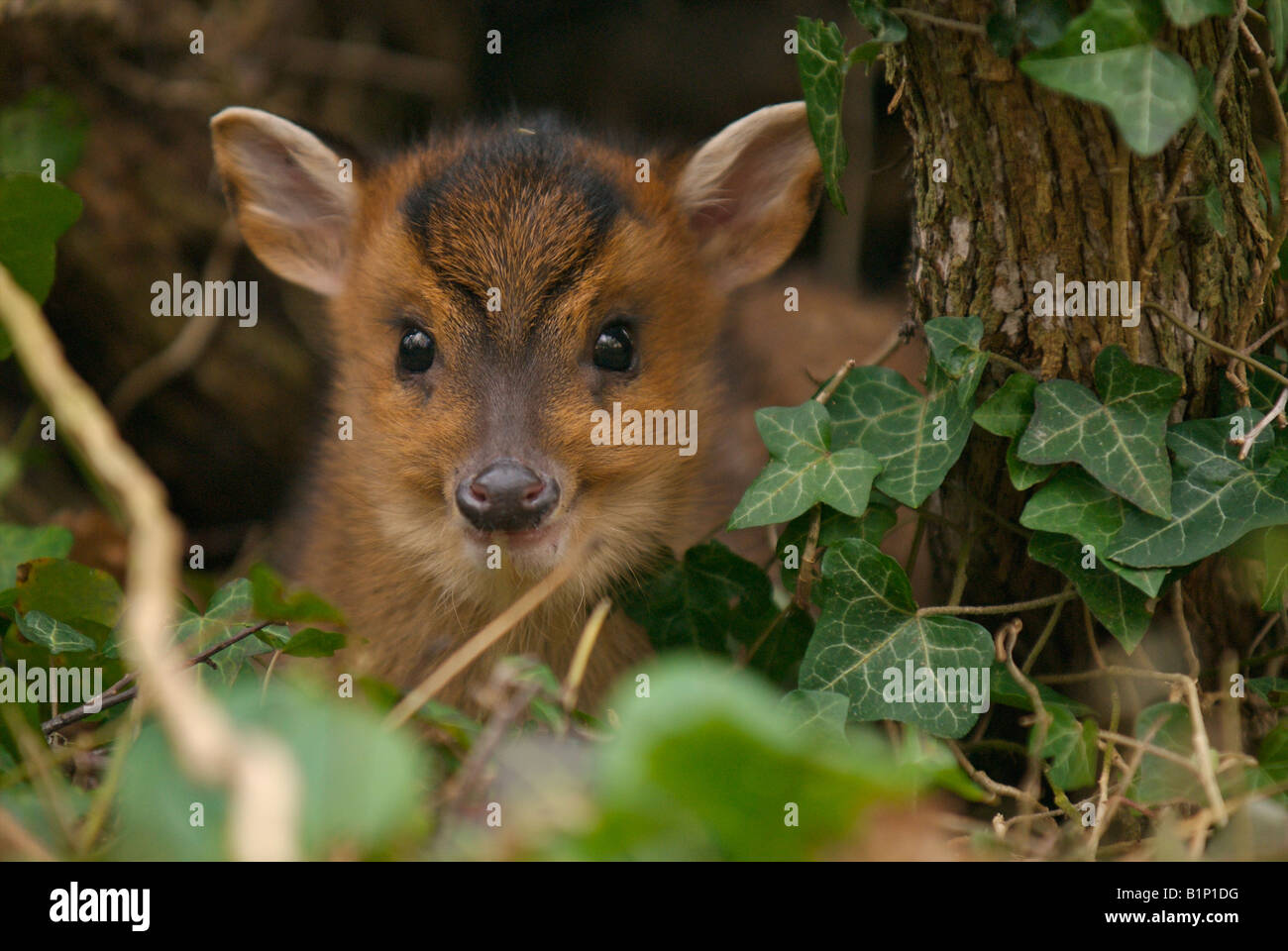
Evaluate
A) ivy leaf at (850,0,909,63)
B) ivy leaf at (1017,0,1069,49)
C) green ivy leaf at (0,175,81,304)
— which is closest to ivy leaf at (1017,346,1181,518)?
ivy leaf at (1017,0,1069,49)

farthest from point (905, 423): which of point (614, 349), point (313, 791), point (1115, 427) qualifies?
point (313, 791)

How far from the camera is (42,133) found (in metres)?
4.75

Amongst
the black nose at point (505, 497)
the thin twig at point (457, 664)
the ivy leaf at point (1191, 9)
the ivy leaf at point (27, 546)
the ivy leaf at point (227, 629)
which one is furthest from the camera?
the ivy leaf at point (27, 546)

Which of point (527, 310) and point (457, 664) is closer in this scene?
point (457, 664)

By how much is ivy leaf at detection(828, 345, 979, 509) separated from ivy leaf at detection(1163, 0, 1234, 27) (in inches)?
34.5

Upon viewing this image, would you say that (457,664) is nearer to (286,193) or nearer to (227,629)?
(227,629)

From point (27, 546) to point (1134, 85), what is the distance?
333 centimetres

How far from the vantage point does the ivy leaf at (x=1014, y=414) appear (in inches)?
114

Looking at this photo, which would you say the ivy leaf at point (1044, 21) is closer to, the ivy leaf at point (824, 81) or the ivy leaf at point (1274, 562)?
the ivy leaf at point (824, 81)

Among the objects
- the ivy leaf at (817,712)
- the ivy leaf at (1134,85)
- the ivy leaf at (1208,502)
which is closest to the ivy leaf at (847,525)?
the ivy leaf at (817,712)

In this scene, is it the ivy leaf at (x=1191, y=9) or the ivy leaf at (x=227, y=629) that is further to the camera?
the ivy leaf at (x=227, y=629)

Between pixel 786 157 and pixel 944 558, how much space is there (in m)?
1.43

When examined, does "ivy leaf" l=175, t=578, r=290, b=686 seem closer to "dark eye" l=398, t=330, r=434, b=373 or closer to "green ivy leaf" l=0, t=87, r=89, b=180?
"dark eye" l=398, t=330, r=434, b=373

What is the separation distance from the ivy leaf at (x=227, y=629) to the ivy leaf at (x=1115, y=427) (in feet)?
6.08
